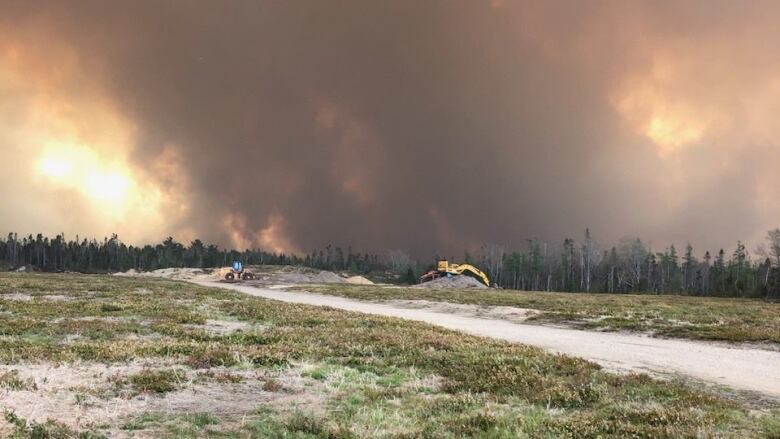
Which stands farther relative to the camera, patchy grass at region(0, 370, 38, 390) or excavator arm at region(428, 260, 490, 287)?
excavator arm at region(428, 260, 490, 287)

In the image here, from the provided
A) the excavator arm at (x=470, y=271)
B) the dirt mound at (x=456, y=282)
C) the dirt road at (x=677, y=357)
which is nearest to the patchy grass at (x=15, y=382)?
the dirt road at (x=677, y=357)

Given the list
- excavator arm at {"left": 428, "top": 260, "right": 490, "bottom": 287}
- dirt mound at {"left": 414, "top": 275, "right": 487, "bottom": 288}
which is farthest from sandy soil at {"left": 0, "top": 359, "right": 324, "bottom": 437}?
excavator arm at {"left": 428, "top": 260, "right": 490, "bottom": 287}

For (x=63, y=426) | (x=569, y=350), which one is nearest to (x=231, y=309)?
(x=569, y=350)

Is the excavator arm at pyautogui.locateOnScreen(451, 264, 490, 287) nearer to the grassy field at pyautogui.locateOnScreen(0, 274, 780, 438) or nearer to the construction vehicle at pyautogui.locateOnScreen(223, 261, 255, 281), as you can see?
the construction vehicle at pyautogui.locateOnScreen(223, 261, 255, 281)

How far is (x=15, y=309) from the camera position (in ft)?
89.6

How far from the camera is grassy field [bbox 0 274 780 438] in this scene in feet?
29.5

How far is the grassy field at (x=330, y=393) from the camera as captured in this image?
898 cm

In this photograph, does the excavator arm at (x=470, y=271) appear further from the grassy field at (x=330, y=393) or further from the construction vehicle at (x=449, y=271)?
the grassy field at (x=330, y=393)

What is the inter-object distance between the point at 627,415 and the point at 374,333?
12333 millimetres

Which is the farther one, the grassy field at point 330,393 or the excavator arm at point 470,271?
the excavator arm at point 470,271

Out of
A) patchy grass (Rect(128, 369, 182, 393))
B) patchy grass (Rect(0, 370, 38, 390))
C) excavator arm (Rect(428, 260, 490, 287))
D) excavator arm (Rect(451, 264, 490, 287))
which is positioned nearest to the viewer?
patchy grass (Rect(0, 370, 38, 390))

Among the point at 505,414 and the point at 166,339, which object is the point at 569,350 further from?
the point at 166,339

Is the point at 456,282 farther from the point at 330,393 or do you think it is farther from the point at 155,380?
the point at 155,380

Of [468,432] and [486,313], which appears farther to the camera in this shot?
[486,313]
